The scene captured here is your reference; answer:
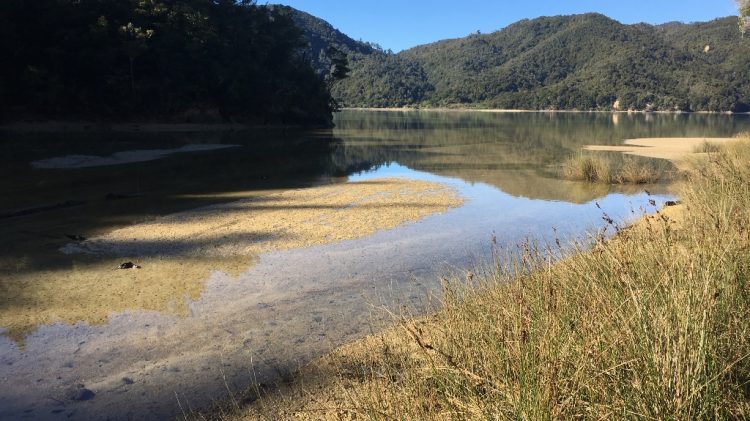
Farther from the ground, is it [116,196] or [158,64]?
[158,64]

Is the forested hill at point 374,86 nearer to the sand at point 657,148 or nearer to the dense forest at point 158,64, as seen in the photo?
the dense forest at point 158,64

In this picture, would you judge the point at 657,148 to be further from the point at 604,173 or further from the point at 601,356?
the point at 601,356

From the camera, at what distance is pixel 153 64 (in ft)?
158

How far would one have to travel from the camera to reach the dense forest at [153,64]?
124ft

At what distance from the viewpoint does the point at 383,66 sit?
196m

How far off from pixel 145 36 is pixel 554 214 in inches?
1641

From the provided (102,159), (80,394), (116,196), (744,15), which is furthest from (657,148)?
(80,394)

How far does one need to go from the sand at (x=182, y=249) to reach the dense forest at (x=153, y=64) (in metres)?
32.6

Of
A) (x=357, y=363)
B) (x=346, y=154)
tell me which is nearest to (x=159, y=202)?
(x=357, y=363)

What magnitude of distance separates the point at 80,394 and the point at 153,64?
4982 cm

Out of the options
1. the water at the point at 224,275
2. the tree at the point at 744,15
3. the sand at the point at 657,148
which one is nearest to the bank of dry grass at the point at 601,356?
the water at the point at 224,275

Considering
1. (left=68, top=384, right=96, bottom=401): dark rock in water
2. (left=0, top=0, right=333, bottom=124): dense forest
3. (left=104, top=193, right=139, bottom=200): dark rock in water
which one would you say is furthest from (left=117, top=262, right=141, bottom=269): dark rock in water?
(left=0, top=0, right=333, bottom=124): dense forest

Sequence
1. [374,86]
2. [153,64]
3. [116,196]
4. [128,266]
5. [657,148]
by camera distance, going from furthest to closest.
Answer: [374,86] < [153,64] < [657,148] < [116,196] < [128,266]

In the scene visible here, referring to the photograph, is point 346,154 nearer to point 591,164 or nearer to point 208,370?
point 591,164
